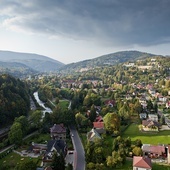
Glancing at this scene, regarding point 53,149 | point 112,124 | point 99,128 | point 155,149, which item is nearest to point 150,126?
point 112,124

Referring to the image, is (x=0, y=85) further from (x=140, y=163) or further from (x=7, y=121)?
(x=140, y=163)

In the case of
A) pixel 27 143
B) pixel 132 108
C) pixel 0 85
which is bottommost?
pixel 27 143

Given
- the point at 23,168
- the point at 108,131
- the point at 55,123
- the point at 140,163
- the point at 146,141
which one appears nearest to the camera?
the point at 23,168

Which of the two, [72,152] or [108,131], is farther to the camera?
[108,131]

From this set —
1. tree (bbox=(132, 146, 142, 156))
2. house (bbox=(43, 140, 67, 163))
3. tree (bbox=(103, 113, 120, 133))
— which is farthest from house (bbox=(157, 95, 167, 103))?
house (bbox=(43, 140, 67, 163))

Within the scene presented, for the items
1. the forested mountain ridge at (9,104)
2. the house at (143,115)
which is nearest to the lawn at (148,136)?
the house at (143,115)

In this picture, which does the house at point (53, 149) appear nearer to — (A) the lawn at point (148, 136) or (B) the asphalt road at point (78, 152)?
(B) the asphalt road at point (78, 152)

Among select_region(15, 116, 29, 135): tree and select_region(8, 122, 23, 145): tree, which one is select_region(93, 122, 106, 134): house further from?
select_region(8, 122, 23, 145): tree

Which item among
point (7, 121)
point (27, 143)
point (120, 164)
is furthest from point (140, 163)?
point (7, 121)
